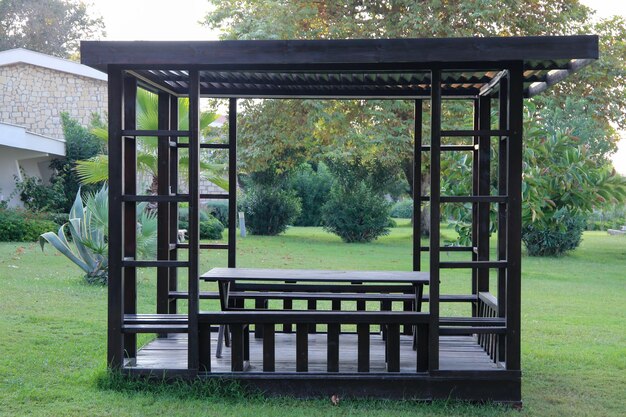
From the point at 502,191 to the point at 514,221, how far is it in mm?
673

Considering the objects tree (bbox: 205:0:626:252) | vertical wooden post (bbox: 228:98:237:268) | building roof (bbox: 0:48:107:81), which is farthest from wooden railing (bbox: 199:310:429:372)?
building roof (bbox: 0:48:107:81)

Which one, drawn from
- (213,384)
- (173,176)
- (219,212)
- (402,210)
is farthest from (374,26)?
(402,210)

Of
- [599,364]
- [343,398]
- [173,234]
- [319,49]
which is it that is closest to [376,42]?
[319,49]

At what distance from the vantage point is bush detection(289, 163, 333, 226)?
114ft

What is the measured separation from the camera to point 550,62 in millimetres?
6281

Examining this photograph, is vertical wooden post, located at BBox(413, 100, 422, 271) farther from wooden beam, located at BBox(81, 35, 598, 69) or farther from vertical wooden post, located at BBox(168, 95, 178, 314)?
vertical wooden post, located at BBox(168, 95, 178, 314)

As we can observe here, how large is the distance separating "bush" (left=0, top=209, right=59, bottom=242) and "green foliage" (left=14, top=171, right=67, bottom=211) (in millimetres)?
2189

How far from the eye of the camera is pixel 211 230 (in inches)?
992

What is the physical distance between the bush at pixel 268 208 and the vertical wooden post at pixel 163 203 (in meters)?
20.5

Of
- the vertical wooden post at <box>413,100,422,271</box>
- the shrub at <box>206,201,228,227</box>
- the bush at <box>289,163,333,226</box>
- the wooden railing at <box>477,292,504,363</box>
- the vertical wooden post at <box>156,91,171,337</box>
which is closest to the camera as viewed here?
the wooden railing at <box>477,292,504,363</box>

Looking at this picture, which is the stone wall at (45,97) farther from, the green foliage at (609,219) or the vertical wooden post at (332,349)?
the vertical wooden post at (332,349)

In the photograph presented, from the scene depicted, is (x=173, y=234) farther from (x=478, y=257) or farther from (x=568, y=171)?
(x=568, y=171)

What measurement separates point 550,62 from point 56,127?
82.3ft

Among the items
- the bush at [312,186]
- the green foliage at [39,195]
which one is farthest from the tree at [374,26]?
the bush at [312,186]
